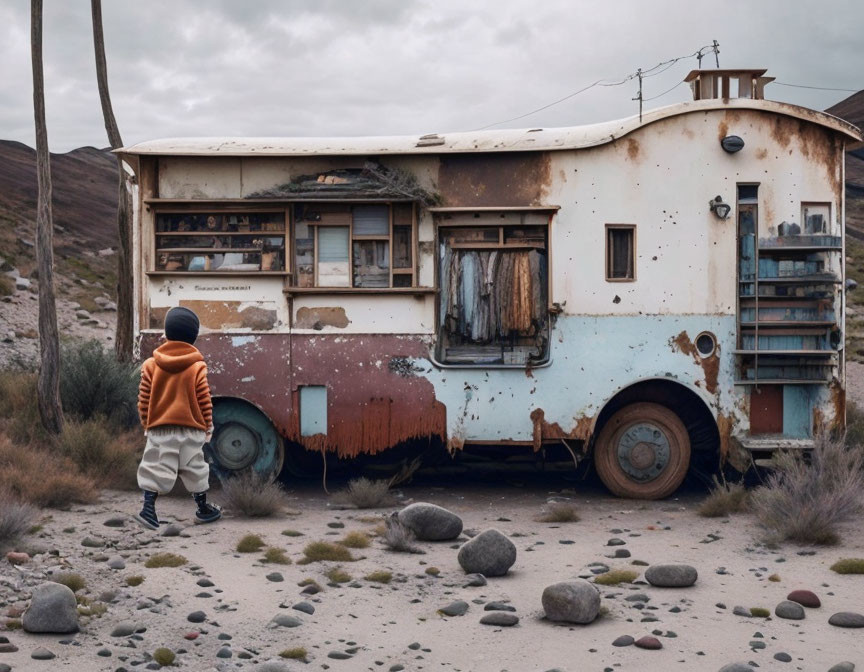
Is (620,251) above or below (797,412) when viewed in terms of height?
above

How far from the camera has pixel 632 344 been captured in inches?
413

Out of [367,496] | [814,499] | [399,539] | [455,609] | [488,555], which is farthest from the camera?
[367,496]

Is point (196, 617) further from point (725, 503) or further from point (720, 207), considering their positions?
point (720, 207)

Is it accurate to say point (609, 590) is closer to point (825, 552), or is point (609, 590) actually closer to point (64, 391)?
point (825, 552)

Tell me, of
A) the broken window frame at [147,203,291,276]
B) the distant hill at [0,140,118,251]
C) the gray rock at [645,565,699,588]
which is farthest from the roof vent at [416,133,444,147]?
the distant hill at [0,140,118,251]

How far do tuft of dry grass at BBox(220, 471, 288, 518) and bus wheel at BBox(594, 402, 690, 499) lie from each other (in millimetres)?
3278

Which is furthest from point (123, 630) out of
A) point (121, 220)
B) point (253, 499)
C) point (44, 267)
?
point (121, 220)

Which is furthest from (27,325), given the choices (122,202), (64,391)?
(64,391)

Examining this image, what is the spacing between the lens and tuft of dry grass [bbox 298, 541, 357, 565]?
808 cm

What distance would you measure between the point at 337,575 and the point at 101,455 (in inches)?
165

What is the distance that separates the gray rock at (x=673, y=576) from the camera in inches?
290

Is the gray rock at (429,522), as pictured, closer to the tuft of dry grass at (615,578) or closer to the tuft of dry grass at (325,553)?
the tuft of dry grass at (325,553)

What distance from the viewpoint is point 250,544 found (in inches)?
Answer: 328

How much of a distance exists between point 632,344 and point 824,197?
238 centimetres
